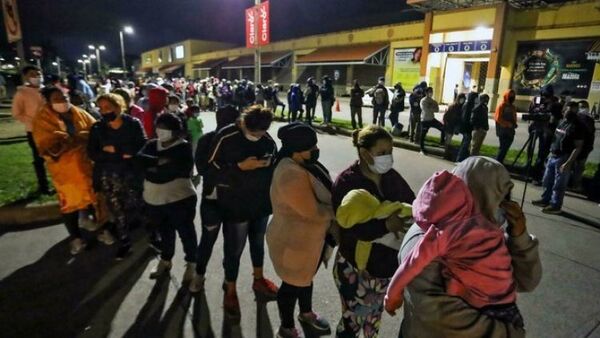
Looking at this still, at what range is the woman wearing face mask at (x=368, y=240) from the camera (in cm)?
213

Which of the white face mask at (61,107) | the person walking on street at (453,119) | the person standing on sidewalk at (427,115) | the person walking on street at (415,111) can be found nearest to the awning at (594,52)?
the person walking on street at (415,111)

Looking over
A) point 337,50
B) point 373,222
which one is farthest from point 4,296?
point 337,50

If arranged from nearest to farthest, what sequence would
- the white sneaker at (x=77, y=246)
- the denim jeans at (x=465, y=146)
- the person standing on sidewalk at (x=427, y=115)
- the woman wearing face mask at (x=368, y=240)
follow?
the woman wearing face mask at (x=368, y=240), the white sneaker at (x=77, y=246), the denim jeans at (x=465, y=146), the person standing on sidewalk at (x=427, y=115)

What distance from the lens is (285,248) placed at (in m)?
2.53

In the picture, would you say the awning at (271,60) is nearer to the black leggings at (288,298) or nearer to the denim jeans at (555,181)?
the denim jeans at (555,181)

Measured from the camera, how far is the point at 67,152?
4.01 metres

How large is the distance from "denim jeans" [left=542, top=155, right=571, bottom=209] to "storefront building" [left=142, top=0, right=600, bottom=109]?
32.1ft

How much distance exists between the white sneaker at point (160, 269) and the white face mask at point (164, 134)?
129 cm

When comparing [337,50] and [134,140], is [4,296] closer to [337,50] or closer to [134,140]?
[134,140]

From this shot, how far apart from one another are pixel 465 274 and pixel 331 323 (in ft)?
6.11

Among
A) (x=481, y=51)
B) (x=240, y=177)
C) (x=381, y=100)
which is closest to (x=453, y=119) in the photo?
(x=381, y=100)

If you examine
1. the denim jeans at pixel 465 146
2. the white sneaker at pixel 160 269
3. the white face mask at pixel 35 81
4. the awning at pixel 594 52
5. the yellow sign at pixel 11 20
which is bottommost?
the white sneaker at pixel 160 269

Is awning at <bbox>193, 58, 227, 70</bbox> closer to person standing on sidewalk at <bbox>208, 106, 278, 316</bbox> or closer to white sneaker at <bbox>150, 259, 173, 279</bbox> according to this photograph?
white sneaker at <bbox>150, 259, 173, 279</bbox>

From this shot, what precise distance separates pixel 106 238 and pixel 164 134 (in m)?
1.90
